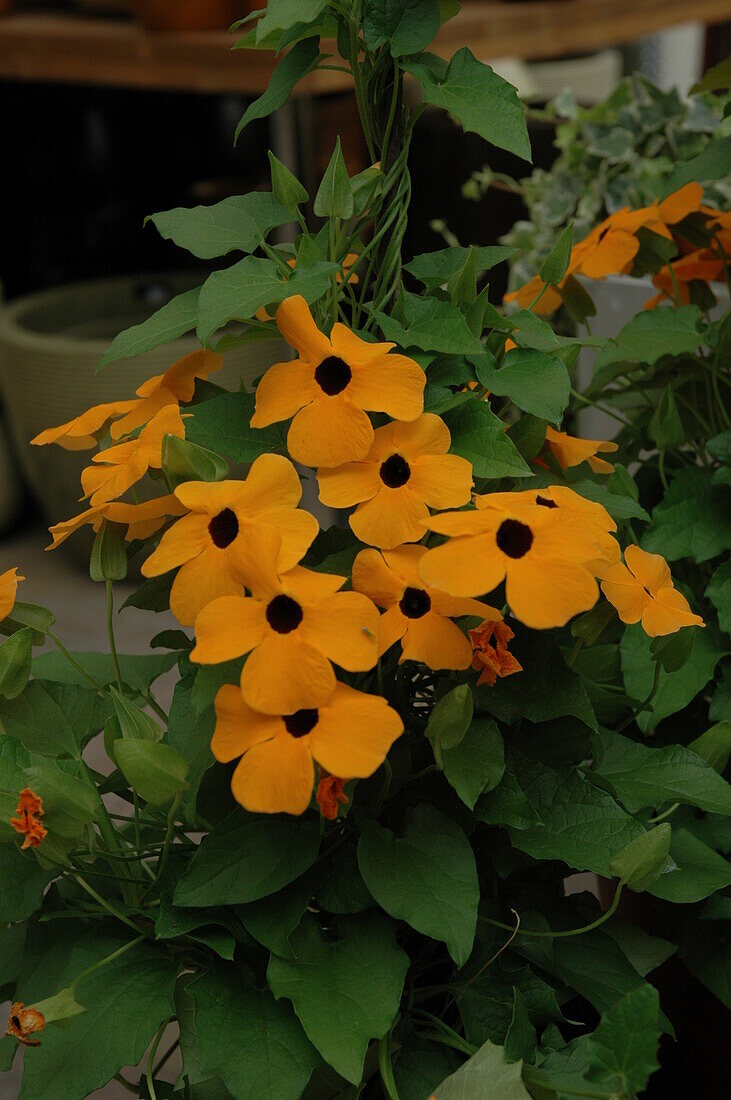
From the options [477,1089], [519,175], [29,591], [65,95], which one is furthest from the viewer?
[65,95]

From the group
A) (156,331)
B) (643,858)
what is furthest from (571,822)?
(156,331)

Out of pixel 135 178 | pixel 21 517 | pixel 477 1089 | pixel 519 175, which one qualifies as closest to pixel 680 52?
pixel 135 178

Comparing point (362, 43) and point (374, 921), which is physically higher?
point (362, 43)

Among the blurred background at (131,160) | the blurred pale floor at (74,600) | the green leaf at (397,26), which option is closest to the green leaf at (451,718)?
the green leaf at (397,26)

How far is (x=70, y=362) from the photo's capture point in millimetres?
1792

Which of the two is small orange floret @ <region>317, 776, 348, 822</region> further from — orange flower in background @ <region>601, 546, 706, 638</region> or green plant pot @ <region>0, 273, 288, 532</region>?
green plant pot @ <region>0, 273, 288, 532</region>

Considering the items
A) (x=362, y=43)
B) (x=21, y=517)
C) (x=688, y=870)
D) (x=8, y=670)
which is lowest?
(x=21, y=517)

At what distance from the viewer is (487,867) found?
50 cm

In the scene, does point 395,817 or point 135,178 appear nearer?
point 395,817

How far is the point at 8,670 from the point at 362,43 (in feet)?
0.93

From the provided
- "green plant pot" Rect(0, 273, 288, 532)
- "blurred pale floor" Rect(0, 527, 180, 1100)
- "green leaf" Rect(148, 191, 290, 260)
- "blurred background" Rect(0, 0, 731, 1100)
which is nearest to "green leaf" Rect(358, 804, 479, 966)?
"green leaf" Rect(148, 191, 290, 260)

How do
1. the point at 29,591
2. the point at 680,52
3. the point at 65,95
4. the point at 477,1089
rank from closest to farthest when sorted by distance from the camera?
the point at 477,1089 → the point at 29,591 → the point at 65,95 → the point at 680,52

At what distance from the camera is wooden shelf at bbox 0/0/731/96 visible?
1688 mm

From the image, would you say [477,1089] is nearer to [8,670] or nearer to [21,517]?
[8,670]
